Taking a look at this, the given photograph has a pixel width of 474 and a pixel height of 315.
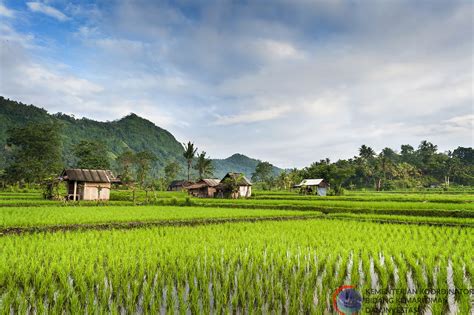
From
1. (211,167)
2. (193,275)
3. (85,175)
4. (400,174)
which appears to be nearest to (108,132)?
(211,167)

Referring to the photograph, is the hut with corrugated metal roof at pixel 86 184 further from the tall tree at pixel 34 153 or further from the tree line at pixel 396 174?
the tree line at pixel 396 174

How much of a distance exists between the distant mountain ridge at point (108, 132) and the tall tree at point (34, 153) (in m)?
9.79

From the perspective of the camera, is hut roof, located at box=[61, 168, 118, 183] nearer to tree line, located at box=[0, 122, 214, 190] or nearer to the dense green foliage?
tree line, located at box=[0, 122, 214, 190]

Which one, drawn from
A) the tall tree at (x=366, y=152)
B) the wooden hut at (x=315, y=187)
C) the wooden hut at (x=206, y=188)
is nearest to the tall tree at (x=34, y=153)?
the wooden hut at (x=206, y=188)

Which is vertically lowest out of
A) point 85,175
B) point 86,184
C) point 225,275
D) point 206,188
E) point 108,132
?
point 225,275

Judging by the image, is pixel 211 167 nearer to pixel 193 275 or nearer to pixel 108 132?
pixel 193 275

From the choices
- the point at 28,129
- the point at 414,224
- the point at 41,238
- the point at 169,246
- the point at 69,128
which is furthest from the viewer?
the point at 69,128

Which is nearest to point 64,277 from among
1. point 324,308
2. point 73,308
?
point 73,308

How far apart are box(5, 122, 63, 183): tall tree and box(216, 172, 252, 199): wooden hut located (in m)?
25.8

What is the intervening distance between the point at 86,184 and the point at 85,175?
0.77 m

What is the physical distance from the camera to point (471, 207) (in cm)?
1719

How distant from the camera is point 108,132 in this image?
125312 millimetres

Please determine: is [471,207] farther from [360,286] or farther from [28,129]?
[28,129]

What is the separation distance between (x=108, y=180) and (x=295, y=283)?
2728cm
